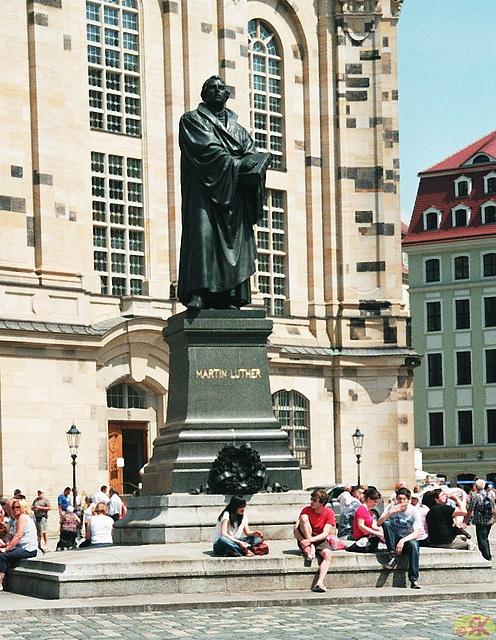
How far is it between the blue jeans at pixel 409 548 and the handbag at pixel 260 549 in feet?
5.21

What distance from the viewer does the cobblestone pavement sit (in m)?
16.0

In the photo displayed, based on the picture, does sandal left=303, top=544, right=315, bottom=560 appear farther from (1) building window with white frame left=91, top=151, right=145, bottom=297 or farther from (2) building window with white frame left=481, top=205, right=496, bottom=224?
(2) building window with white frame left=481, top=205, right=496, bottom=224

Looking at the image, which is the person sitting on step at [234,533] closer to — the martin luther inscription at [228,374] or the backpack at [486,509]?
the martin luther inscription at [228,374]

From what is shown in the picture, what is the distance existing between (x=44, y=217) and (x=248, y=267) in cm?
2143

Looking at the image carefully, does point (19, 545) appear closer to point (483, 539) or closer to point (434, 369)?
point (483, 539)

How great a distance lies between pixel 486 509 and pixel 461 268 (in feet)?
184

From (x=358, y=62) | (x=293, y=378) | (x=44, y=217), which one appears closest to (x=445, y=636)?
(x=44, y=217)

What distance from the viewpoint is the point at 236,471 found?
816 inches

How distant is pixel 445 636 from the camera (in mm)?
15852

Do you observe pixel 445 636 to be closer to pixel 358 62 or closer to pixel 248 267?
pixel 248 267

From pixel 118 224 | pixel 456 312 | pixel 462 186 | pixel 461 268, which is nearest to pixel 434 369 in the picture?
pixel 456 312

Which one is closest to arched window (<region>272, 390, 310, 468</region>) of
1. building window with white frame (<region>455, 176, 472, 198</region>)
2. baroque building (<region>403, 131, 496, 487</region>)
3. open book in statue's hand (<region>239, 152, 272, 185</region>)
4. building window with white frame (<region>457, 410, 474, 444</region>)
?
open book in statue's hand (<region>239, 152, 272, 185</region>)

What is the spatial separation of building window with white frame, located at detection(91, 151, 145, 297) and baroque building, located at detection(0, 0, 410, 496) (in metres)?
0.05

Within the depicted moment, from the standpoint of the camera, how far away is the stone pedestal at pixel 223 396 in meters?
21.2
